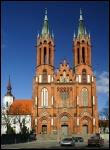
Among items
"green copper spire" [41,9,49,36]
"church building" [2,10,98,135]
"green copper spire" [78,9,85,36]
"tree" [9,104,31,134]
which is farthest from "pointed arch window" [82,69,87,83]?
"tree" [9,104,31,134]

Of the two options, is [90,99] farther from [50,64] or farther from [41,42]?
[41,42]

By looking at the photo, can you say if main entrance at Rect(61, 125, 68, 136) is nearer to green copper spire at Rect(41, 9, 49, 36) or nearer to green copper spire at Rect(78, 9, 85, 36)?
green copper spire at Rect(78, 9, 85, 36)

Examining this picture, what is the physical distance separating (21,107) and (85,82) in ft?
67.7

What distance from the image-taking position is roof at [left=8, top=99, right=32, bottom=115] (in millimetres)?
84938

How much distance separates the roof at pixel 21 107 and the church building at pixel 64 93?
8.95 meters

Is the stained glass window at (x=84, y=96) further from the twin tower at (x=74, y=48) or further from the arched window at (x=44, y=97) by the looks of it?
the arched window at (x=44, y=97)

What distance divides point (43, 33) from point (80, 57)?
11.3m

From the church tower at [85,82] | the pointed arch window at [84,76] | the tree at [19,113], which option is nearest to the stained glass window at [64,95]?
the church tower at [85,82]

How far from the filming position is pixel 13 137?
5066 centimetres

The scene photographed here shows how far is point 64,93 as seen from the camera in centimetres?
7725

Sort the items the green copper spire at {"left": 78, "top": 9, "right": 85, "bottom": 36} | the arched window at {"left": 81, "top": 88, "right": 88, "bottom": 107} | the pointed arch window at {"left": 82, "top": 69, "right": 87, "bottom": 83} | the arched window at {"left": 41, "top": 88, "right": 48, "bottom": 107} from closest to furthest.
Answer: the arched window at {"left": 41, "top": 88, "right": 48, "bottom": 107} < the arched window at {"left": 81, "top": 88, "right": 88, "bottom": 107} < the pointed arch window at {"left": 82, "top": 69, "right": 87, "bottom": 83} < the green copper spire at {"left": 78, "top": 9, "right": 85, "bottom": 36}

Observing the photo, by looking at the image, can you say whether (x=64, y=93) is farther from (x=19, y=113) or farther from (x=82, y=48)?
(x=19, y=113)

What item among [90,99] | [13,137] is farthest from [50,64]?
[13,137]

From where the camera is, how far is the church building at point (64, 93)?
74.6 m
